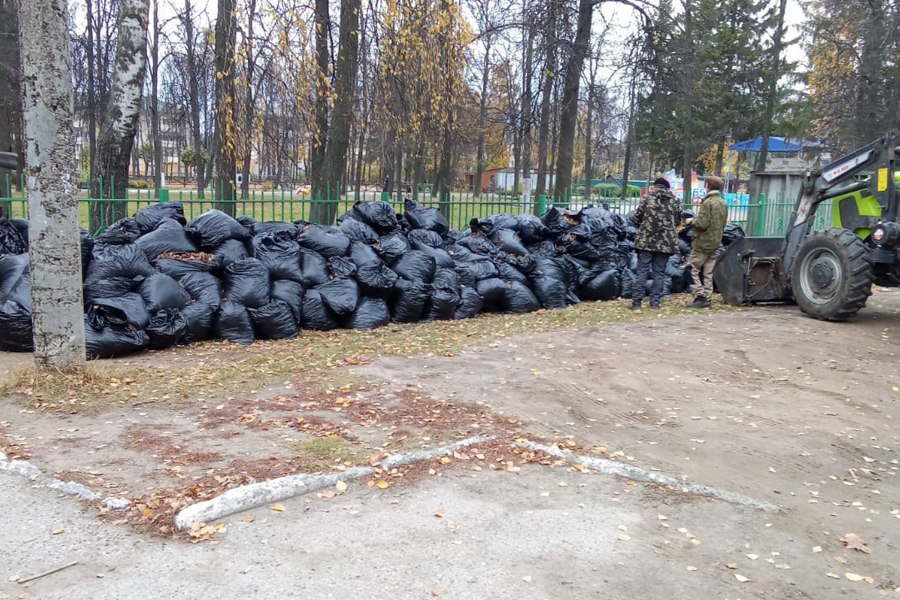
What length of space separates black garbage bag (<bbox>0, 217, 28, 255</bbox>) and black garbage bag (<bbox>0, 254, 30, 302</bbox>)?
40 centimetres

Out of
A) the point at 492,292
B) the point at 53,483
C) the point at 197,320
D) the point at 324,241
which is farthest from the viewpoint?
the point at 492,292

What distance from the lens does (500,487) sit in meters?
3.66

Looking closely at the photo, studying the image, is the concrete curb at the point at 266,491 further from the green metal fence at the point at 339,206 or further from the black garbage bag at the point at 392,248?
the green metal fence at the point at 339,206

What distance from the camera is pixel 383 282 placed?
7.82m

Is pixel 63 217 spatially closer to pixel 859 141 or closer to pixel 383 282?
pixel 383 282

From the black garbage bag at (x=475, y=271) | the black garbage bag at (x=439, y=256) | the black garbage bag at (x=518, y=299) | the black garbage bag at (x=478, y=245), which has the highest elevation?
the black garbage bag at (x=478, y=245)

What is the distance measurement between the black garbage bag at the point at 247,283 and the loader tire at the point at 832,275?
20.1 feet

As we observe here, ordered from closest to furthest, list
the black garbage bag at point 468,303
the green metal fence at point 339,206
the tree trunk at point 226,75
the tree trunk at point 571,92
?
1. the black garbage bag at point 468,303
2. the tree trunk at point 226,75
3. the green metal fence at point 339,206
4. the tree trunk at point 571,92

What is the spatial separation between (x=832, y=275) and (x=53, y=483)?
7.80 meters

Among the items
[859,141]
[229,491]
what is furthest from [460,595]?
[859,141]

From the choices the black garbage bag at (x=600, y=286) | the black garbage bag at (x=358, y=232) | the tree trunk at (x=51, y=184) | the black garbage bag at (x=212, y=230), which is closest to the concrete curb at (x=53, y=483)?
the tree trunk at (x=51, y=184)

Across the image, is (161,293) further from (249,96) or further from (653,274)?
(653,274)

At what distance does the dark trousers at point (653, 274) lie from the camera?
29.9 feet

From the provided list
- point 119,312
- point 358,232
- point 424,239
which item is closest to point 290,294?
point 358,232
